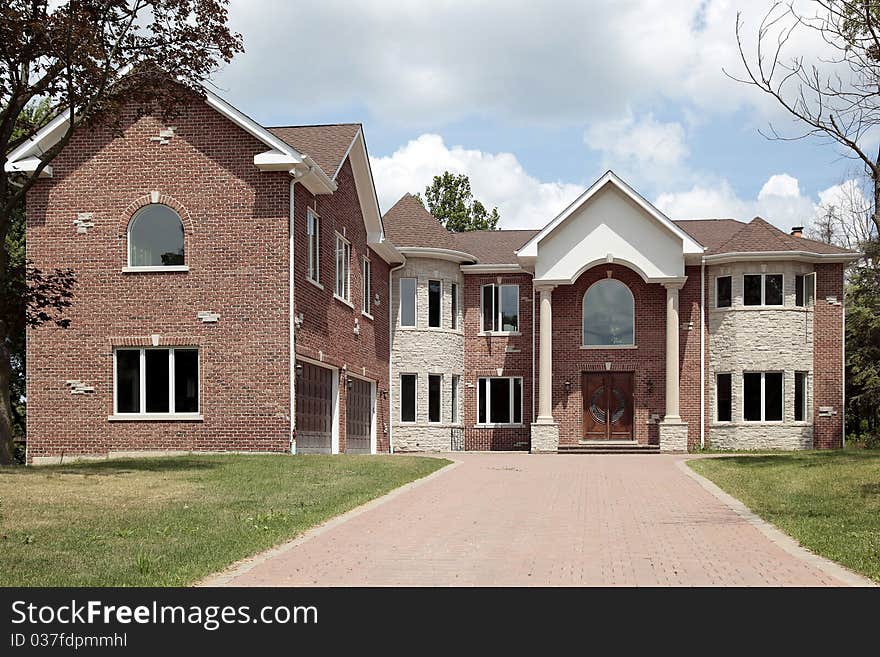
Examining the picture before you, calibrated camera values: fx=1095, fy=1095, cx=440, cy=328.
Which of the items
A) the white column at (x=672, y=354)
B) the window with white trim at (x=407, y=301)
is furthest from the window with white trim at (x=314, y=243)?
the white column at (x=672, y=354)

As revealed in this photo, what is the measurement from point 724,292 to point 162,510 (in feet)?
82.4

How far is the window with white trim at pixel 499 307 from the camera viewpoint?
37.3 meters

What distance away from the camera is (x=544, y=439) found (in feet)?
111

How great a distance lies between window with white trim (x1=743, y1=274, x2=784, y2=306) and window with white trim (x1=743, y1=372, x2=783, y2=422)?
7.36 ft

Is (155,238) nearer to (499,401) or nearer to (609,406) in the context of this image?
(499,401)

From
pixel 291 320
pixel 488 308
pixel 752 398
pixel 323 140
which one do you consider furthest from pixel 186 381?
pixel 752 398

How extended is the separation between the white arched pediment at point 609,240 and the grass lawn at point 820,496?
941 cm

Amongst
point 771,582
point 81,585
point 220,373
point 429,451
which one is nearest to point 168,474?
point 220,373

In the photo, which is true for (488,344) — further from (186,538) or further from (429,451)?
(186,538)

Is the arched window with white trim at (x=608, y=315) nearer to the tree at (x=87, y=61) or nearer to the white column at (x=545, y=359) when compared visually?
the white column at (x=545, y=359)

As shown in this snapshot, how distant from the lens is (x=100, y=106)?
63.5 ft

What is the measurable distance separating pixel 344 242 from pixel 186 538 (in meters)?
18.3

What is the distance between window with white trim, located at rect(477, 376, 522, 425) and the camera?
37031 millimetres

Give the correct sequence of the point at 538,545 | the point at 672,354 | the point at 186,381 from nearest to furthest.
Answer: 1. the point at 538,545
2. the point at 186,381
3. the point at 672,354
